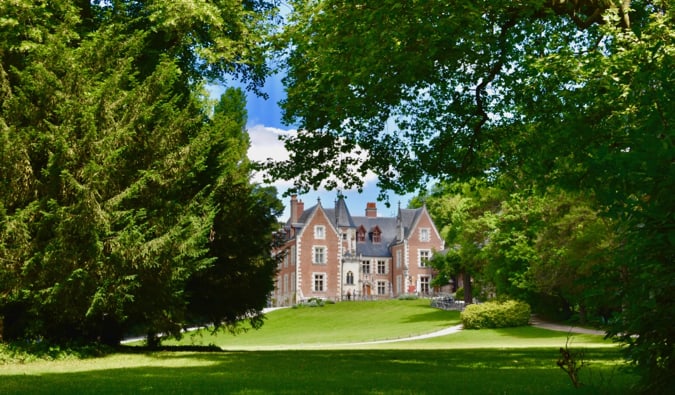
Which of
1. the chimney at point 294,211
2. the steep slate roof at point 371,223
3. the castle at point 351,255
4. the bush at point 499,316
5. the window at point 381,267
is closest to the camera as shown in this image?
the bush at point 499,316

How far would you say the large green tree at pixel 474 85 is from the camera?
15.0 metres

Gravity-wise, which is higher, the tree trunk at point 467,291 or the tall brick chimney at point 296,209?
the tall brick chimney at point 296,209

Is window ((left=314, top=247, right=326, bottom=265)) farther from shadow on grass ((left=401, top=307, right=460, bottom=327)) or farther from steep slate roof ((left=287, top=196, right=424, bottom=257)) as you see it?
shadow on grass ((left=401, top=307, right=460, bottom=327))

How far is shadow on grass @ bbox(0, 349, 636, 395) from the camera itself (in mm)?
9617

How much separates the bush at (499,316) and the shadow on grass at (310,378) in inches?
1114

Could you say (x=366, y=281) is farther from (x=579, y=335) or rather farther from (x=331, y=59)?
(x=331, y=59)

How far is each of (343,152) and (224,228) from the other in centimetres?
489

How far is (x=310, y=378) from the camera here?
37.6 ft

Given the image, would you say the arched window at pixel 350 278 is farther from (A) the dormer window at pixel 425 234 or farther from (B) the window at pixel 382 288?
(A) the dormer window at pixel 425 234

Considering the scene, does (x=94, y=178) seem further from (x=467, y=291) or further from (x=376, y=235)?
(x=376, y=235)

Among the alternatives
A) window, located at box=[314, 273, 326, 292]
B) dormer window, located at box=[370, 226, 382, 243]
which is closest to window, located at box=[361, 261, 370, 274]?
dormer window, located at box=[370, 226, 382, 243]

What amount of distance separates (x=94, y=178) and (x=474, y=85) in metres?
11.4

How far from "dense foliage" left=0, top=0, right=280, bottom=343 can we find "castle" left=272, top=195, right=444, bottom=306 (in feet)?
197

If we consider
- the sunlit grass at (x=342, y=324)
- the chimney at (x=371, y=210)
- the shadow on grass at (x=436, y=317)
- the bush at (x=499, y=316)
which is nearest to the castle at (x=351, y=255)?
the chimney at (x=371, y=210)
